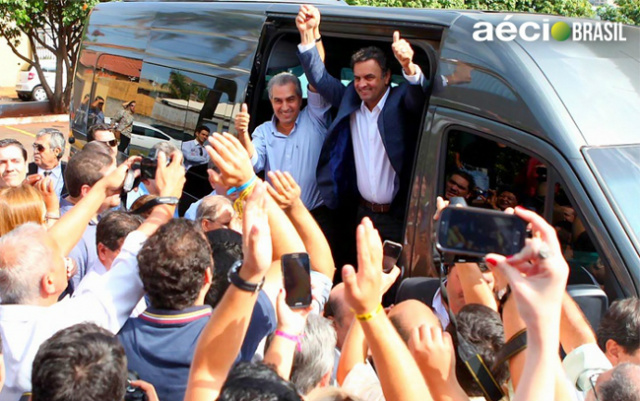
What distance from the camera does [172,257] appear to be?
259cm

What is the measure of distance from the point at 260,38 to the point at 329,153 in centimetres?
100

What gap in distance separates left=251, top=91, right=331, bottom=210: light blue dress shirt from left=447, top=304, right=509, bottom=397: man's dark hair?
7.53 ft

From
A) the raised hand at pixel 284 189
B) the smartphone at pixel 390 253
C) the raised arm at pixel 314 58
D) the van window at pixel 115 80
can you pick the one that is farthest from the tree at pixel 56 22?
the raised hand at pixel 284 189

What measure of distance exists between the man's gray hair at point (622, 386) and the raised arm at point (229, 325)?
3.37 feet

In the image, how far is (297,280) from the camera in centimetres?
233

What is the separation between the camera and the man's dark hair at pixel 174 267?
2.57 metres

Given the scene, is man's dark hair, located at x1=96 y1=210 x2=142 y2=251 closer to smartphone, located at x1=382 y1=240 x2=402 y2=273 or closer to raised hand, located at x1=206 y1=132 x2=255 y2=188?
raised hand, located at x1=206 y1=132 x2=255 y2=188

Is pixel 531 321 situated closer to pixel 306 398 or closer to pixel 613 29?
pixel 306 398

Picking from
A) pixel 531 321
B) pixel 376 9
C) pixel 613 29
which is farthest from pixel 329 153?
pixel 531 321

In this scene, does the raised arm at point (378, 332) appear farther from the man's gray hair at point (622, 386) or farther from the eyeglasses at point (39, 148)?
the eyeglasses at point (39, 148)

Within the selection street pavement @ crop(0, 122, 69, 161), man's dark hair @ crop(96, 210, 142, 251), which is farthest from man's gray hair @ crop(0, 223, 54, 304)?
street pavement @ crop(0, 122, 69, 161)

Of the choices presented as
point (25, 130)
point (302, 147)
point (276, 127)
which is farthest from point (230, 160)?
point (25, 130)

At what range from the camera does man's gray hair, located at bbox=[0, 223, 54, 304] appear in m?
2.79

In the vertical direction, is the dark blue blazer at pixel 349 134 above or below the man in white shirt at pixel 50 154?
above
